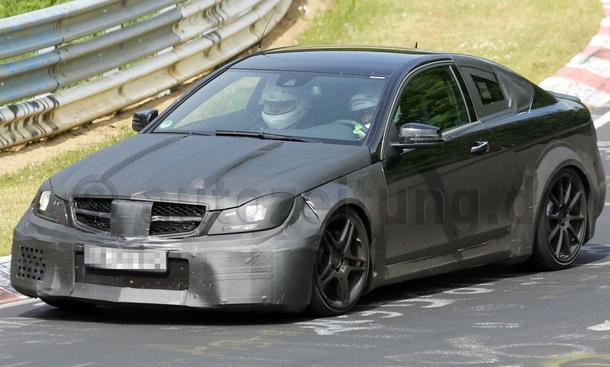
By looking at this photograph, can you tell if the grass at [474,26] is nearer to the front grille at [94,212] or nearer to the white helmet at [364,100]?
the white helmet at [364,100]

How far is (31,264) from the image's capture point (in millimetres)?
8398

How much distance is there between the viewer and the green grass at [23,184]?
1164 cm

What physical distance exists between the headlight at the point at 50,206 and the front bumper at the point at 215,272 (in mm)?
148

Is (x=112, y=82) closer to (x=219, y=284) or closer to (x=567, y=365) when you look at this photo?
(x=219, y=284)

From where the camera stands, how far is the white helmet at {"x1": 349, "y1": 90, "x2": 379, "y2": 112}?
9.11 meters

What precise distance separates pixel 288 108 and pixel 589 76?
8.49 metres

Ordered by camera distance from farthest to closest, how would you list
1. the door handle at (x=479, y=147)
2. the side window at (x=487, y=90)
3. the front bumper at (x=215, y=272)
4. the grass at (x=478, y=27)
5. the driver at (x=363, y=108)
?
1. the grass at (x=478, y=27)
2. the side window at (x=487, y=90)
3. the door handle at (x=479, y=147)
4. the driver at (x=363, y=108)
5. the front bumper at (x=215, y=272)

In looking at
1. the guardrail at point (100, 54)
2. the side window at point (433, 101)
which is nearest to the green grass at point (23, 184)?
the guardrail at point (100, 54)

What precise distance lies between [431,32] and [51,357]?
473 inches

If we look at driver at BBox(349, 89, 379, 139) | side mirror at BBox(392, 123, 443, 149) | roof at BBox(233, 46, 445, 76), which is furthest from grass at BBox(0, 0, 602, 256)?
side mirror at BBox(392, 123, 443, 149)

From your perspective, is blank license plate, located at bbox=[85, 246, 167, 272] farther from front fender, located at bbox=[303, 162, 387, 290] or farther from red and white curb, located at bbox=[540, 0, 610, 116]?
red and white curb, located at bbox=[540, 0, 610, 116]

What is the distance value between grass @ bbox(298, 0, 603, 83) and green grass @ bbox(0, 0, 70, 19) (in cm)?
331

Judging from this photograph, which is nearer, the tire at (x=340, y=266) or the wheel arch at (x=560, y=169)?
the tire at (x=340, y=266)

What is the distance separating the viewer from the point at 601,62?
57.4ft
